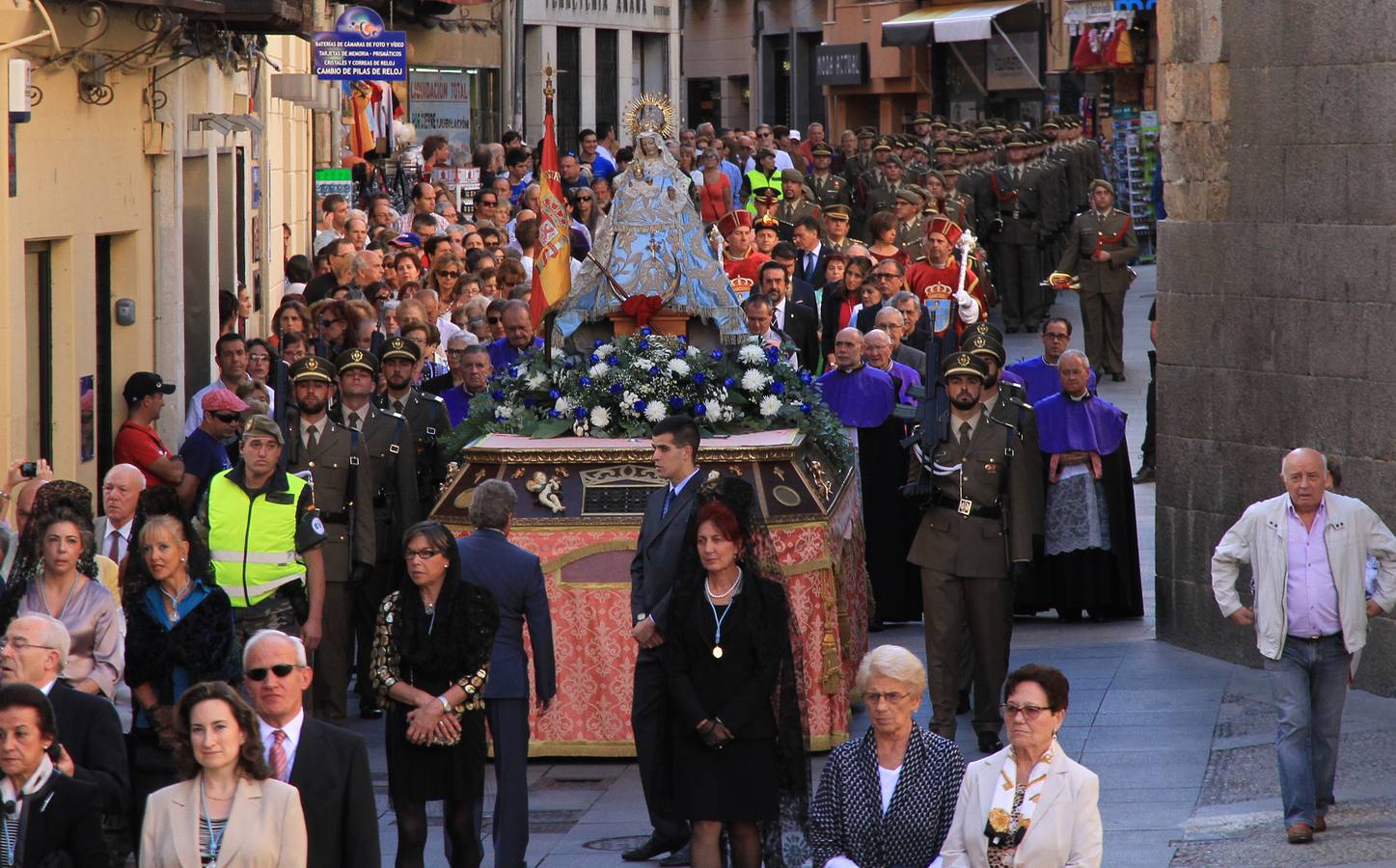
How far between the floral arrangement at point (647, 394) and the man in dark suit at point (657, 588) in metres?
1.77

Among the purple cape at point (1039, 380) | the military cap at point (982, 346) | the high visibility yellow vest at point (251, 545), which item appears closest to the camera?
the high visibility yellow vest at point (251, 545)

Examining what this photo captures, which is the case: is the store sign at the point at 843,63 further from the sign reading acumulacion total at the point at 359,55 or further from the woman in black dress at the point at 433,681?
the woman in black dress at the point at 433,681

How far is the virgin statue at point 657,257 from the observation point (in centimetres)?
1238

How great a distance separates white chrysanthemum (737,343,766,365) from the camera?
1174 cm

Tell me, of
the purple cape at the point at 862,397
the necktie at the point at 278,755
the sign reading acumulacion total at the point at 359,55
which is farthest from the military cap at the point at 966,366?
the sign reading acumulacion total at the point at 359,55

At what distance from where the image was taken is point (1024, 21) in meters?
45.1

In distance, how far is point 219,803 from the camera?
623cm

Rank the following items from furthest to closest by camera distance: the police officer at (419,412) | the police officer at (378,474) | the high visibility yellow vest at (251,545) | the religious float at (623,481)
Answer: the police officer at (419,412) < the police officer at (378,474) < the religious float at (623,481) < the high visibility yellow vest at (251,545)

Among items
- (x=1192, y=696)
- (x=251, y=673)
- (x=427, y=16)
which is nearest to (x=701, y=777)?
(x=251, y=673)

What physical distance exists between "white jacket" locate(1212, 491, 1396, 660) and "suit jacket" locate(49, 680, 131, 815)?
15.3 feet

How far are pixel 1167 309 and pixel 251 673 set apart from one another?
8.01 metres

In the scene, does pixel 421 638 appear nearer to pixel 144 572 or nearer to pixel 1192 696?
pixel 144 572

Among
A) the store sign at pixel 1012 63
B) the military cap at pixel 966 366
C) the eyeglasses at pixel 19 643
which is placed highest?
the store sign at pixel 1012 63

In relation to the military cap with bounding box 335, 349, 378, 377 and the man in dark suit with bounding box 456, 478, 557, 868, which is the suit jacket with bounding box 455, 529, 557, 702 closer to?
the man in dark suit with bounding box 456, 478, 557, 868
